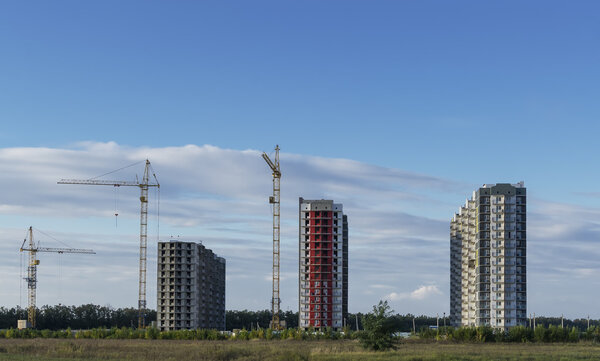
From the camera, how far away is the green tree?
9606cm

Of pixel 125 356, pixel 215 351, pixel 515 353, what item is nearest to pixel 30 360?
pixel 125 356

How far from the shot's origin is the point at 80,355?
92.1 meters

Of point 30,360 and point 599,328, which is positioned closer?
point 30,360

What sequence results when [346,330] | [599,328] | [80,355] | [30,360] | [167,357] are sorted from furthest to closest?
[346,330] < [599,328] < [80,355] < [167,357] < [30,360]

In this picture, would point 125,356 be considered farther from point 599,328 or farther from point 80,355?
point 599,328

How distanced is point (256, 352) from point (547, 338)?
6822cm

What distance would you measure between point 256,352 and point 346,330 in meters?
72.7

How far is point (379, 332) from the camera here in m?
96.5

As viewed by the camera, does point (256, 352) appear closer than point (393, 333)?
Yes

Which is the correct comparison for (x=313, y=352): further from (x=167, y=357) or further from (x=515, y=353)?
(x=515, y=353)

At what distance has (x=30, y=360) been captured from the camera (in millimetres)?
79562

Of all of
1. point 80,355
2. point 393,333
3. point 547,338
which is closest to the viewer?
point 80,355

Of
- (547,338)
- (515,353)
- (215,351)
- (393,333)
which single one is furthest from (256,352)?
(547,338)

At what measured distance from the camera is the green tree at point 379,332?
96.1m
